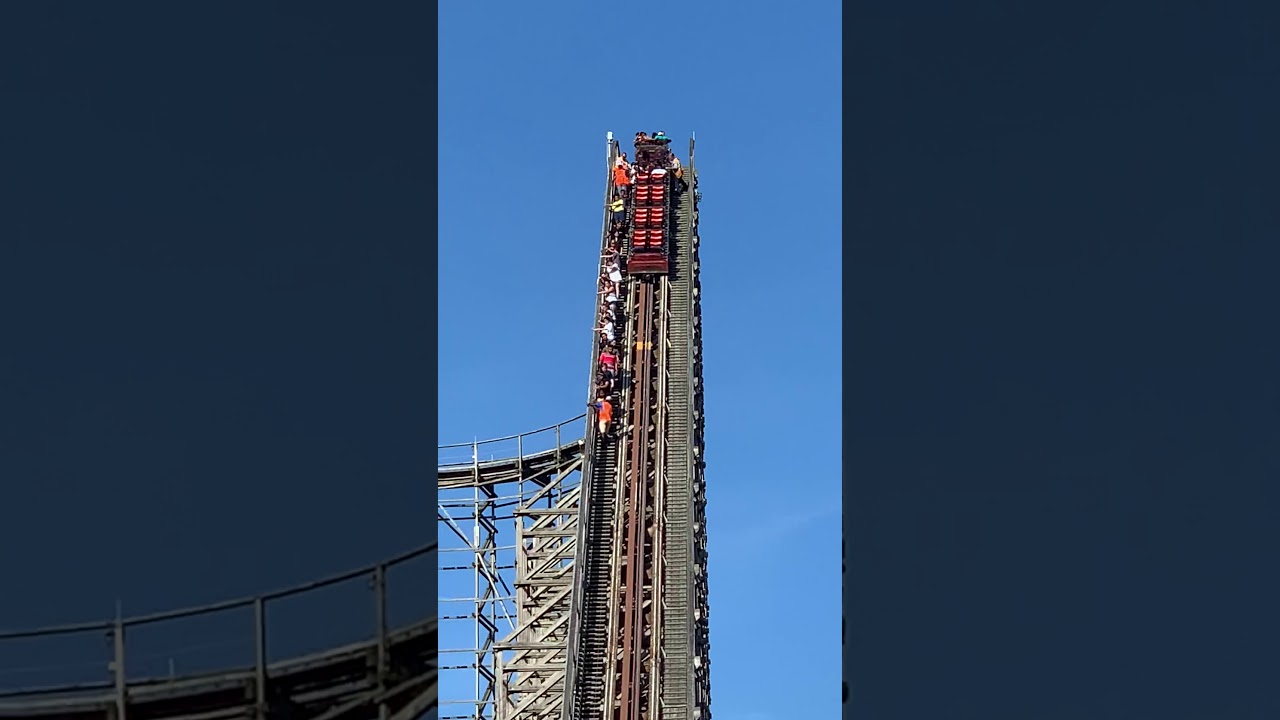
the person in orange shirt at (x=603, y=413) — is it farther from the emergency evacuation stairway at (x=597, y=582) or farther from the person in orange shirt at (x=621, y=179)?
the person in orange shirt at (x=621, y=179)

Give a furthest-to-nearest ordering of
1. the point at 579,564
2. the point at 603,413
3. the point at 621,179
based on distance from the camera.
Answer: the point at 621,179 → the point at 603,413 → the point at 579,564

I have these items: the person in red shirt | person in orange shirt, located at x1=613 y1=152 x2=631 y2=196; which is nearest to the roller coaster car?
person in orange shirt, located at x1=613 y1=152 x2=631 y2=196

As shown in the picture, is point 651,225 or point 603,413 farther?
point 651,225

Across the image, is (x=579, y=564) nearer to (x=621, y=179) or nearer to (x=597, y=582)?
(x=597, y=582)

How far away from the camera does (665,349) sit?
80.9 feet
